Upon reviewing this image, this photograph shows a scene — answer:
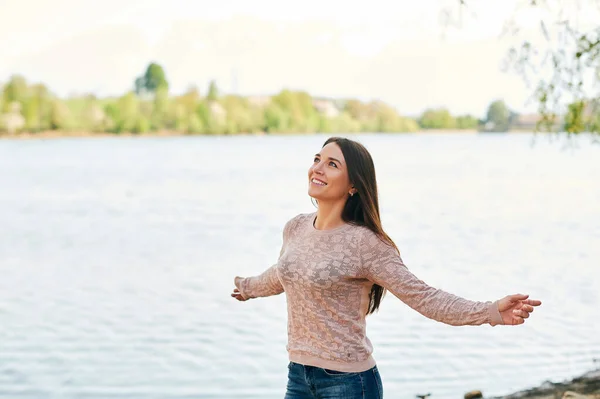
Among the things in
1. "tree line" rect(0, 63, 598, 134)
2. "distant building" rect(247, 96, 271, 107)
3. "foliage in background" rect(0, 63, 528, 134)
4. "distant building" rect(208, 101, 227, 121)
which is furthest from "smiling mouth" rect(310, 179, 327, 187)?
"distant building" rect(208, 101, 227, 121)

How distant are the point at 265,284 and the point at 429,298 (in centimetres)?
84

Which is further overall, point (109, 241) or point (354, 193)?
point (109, 241)

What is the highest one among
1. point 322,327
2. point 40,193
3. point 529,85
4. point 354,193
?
point 529,85

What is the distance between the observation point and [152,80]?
336 feet

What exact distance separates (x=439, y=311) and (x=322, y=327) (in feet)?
1.48

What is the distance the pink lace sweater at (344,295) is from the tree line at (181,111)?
87.4 meters

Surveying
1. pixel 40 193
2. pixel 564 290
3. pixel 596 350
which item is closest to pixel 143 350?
pixel 596 350

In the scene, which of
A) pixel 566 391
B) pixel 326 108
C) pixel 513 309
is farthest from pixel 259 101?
pixel 513 309

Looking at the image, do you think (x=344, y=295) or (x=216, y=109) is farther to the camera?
(x=216, y=109)

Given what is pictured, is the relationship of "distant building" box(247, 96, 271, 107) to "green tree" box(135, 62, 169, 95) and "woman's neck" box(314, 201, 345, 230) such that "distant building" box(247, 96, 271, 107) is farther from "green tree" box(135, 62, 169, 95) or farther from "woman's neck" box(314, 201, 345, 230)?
"woman's neck" box(314, 201, 345, 230)

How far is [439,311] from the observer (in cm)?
345

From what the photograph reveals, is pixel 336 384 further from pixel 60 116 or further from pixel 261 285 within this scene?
pixel 60 116

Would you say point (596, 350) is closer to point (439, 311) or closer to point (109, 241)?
point (439, 311)

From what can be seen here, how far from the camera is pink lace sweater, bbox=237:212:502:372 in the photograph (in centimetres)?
349
